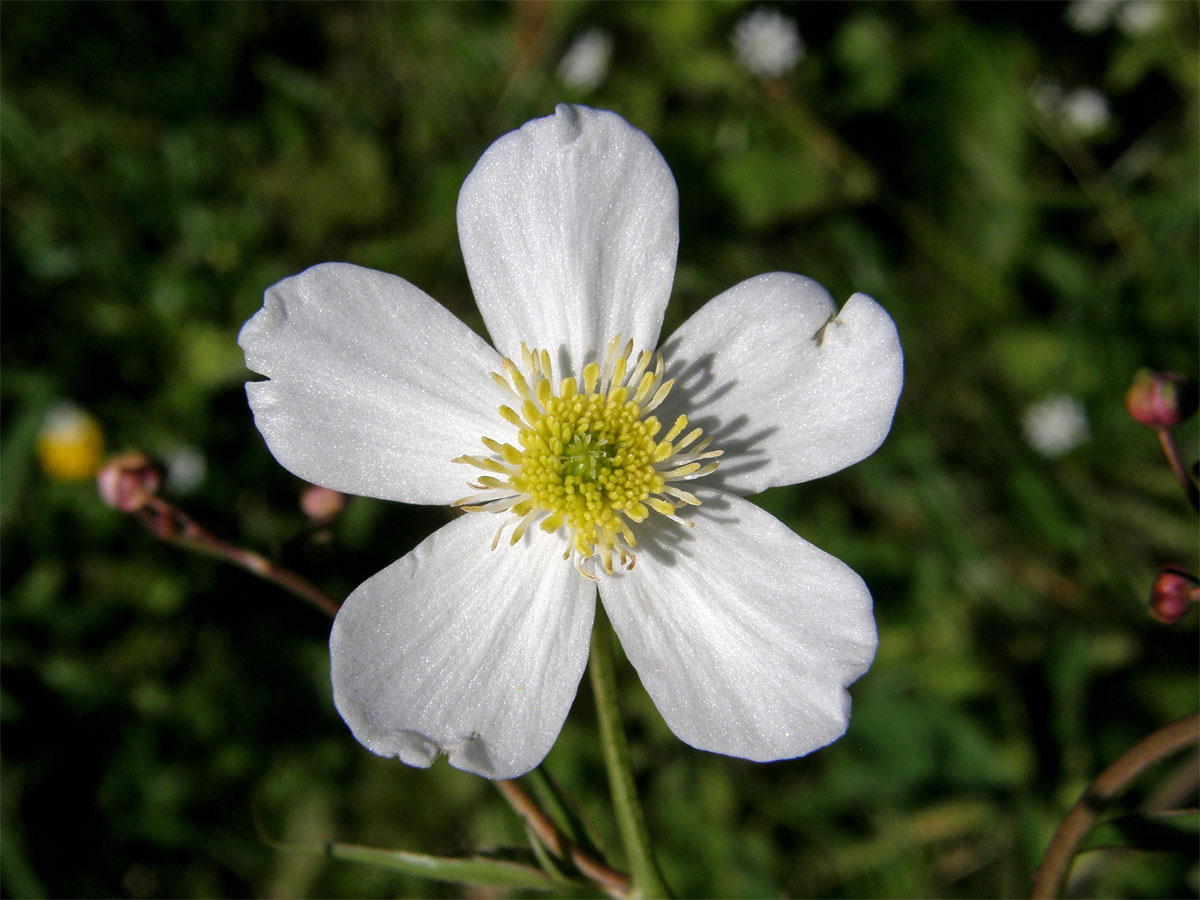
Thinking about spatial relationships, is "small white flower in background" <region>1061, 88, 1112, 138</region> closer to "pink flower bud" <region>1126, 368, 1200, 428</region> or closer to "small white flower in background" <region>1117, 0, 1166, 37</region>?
"small white flower in background" <region>1117, 0, 1166, 37</region>

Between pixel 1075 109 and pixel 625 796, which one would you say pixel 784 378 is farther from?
pixel 1075 109

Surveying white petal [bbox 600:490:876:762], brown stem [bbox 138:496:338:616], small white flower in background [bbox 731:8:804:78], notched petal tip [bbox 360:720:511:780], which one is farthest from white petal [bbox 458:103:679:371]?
small white flower in background [bbox 731:8:804:78]

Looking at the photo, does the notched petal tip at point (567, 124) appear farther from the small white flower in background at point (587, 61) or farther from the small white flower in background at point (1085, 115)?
the small white flower in background at point (1085, 115)

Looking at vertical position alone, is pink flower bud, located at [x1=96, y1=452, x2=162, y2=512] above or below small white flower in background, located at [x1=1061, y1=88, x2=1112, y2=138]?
below

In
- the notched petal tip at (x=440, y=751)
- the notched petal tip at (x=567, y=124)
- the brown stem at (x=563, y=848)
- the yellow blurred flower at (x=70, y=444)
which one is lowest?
the yellow blurred flower at (x=70, y=444)

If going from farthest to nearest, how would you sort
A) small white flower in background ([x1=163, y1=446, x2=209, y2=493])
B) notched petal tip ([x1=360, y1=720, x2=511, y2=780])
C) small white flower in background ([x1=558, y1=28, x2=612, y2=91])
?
1. small white flower in background ([x1=558, y1=28, x2=612, y2=91])
2. small white flower in background ([x1=163, y1=446, x2=209, y2=493])
3. notched petal tip ([x1=360, y1=720, x2=511, y2=780])

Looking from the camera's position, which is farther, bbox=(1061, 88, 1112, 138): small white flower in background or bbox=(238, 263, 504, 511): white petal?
bbox=(1061, 88, 1112, 138): small white flower in background

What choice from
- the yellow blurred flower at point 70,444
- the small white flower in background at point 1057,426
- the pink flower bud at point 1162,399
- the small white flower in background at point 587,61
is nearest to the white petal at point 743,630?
the pink flower bud at point 1162,399
